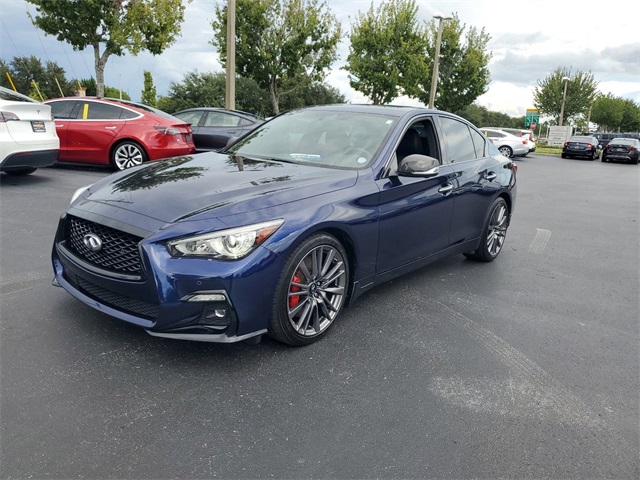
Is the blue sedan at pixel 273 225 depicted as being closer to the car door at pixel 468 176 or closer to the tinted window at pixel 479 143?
the car door at pixel 468 176

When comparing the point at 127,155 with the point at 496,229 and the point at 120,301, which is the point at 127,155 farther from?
the point at 120,301

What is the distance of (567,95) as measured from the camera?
176 ft

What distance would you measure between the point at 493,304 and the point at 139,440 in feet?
10.2

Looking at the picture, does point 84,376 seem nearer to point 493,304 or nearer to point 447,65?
point 493,304


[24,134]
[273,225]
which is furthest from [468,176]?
[24,134]

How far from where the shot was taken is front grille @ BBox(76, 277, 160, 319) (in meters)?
2.88

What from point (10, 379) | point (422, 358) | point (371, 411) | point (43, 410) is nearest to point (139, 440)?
point (43, 410)

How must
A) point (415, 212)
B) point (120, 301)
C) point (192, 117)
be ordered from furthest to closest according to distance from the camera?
point (192, 117) < point (415, 212) < point (120, 301)

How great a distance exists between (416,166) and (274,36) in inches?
1005

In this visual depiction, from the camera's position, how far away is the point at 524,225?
26.2 ft

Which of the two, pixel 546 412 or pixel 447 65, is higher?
pixel 447 65

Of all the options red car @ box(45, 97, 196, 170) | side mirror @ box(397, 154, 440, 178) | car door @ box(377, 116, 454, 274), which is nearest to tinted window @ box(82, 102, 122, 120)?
red car @ box(45, 97, 196, 170)

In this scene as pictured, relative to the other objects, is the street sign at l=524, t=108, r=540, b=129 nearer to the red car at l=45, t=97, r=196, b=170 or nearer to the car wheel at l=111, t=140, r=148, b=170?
the red car at l=45, t=97, r=196, b=170

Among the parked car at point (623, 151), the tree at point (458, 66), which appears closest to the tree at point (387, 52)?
the tree at point (458, 66)
